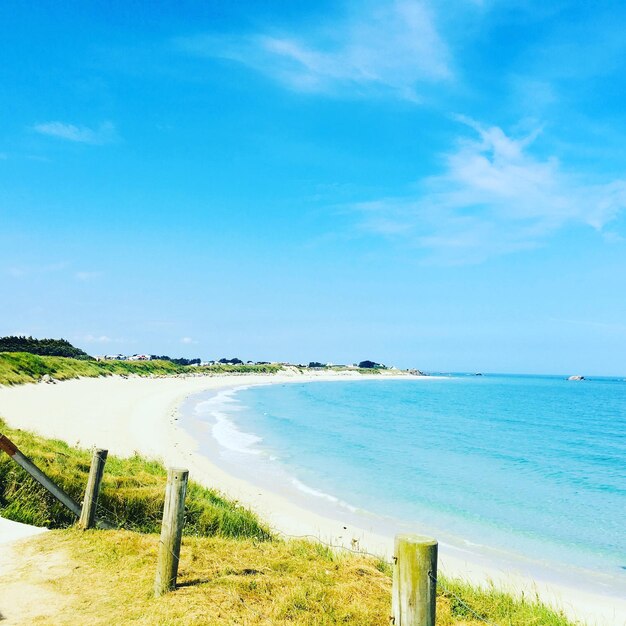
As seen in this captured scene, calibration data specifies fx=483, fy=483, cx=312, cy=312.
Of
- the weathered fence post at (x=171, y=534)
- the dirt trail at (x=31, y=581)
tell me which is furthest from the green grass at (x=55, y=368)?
the weathered fence post at (x=171, y=534)

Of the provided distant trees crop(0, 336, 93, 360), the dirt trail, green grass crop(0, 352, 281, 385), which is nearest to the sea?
the dirt trail

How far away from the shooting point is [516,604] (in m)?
6.98

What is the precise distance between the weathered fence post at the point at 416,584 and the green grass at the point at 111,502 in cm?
633

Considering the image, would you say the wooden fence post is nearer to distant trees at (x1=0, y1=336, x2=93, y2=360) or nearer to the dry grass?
the dry grass

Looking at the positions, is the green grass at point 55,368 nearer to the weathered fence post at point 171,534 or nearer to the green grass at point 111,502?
the green grass at point 111,502

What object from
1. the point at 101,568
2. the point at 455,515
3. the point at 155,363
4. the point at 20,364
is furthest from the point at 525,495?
the point at 155,363

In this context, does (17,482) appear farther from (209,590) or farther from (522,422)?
(522,422)

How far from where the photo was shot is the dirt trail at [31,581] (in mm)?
5258

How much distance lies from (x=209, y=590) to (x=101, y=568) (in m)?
1.70

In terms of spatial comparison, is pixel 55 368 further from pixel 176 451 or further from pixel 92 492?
pixel 92 492

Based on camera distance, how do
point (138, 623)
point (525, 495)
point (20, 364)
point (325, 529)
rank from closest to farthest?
1. point (138, 623)
2. point (325, 529)
3. point (525, 495)
4. point (20, 364)

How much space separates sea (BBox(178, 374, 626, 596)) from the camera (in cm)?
1367

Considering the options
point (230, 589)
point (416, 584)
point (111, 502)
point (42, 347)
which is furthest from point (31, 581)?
point (42, 347)

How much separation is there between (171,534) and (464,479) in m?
18.5
